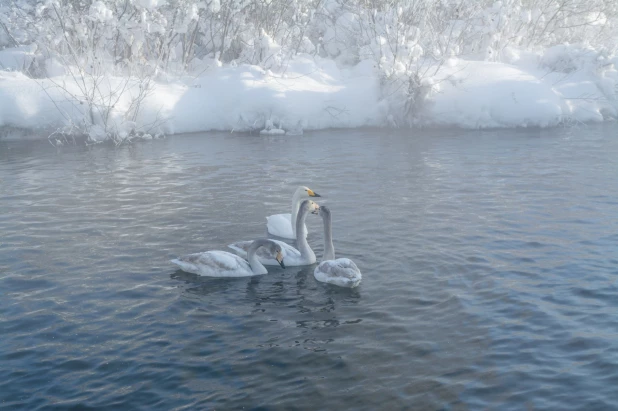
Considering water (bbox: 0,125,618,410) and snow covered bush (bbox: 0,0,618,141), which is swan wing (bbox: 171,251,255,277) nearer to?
water (bbox: 0,125,618,410)

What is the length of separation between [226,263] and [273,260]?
982mm

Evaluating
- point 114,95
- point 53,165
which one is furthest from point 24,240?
point 114,95

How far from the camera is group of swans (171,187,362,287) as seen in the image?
9578mm

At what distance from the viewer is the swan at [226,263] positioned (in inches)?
396

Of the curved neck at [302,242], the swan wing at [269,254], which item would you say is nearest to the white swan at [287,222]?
the curved neck at [302,242]

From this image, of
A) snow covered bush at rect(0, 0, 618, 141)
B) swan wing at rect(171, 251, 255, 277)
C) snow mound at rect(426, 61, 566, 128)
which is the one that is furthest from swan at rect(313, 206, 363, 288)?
snow mound at rect(426, 61, 566, 128)

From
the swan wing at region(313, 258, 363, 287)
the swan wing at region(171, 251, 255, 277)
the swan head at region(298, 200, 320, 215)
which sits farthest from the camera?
the swan head at region(298, 200, 320, 215)

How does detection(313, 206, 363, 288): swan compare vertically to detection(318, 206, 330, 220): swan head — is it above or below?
below

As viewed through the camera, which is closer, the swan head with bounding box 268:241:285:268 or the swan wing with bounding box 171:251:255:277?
the swan wing with bounding box 171:251:255:277

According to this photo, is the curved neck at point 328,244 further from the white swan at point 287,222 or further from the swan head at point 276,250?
the white swan at point 287,222

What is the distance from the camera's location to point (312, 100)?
25.1 meters

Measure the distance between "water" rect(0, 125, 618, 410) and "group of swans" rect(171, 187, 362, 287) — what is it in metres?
0.19

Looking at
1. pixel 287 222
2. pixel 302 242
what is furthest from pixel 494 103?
pixel 302 242

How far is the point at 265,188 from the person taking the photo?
1564 cm
